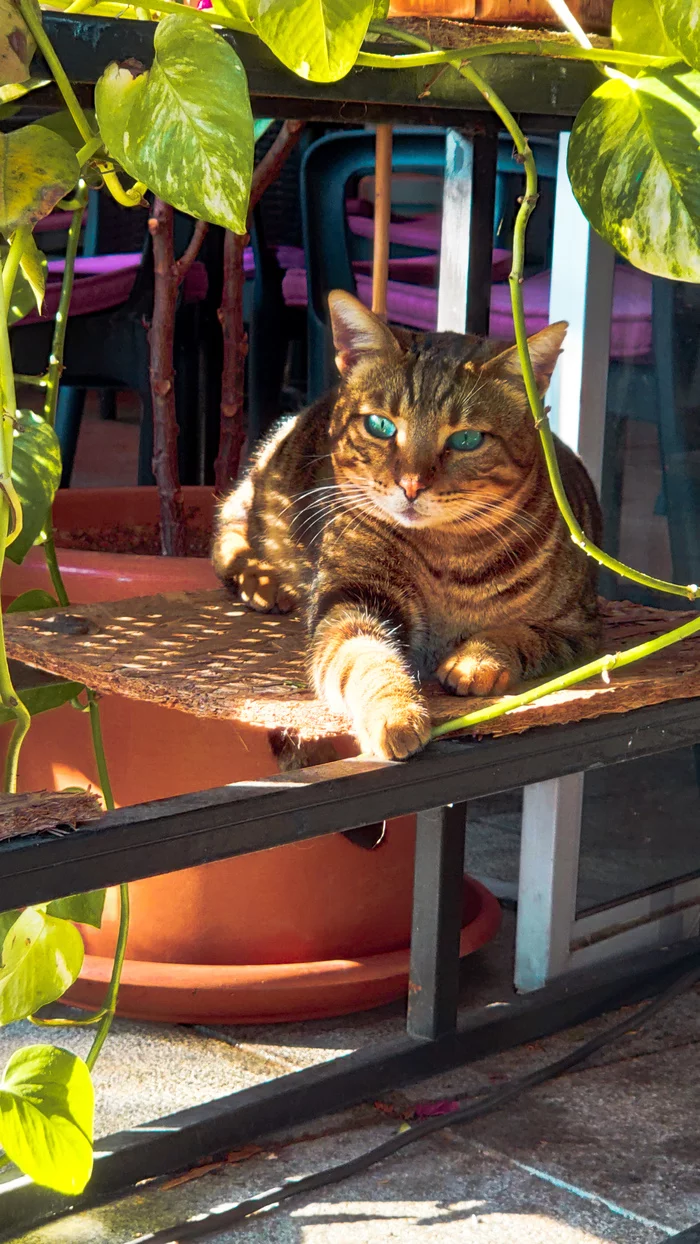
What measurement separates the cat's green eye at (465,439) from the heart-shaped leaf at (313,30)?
589 mm

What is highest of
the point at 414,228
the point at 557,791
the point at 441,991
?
the point at 414,228

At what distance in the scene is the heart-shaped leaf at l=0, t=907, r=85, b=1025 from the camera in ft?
3.50

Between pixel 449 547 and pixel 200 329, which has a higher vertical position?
pixel 200 329

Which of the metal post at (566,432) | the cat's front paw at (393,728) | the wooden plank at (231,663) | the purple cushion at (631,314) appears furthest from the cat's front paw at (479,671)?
the purple cushion at (631,314)

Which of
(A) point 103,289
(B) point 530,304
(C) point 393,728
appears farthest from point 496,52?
(A) point 103,289

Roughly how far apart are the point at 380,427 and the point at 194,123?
623 millimetres

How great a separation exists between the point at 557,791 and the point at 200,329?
1.54 m

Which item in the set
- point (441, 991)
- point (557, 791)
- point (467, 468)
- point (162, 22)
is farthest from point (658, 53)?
point (557, 791)

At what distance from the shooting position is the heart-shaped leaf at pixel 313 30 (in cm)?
72

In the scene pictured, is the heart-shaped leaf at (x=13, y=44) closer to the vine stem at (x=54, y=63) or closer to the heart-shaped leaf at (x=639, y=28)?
the vine stem at (x=54, y=63)

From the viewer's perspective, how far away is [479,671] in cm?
111

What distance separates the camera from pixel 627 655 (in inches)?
35.3

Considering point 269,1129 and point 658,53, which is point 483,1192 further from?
point 658,53

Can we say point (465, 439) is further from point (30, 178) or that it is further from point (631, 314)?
point (631, 314)
